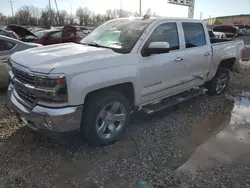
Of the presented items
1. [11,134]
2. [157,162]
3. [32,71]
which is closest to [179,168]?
[157,162]

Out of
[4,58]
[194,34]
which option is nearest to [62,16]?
[4,58]

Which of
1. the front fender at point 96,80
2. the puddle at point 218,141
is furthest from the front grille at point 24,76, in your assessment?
the puddle at point 218,141

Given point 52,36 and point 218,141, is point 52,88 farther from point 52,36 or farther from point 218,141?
point 52,36

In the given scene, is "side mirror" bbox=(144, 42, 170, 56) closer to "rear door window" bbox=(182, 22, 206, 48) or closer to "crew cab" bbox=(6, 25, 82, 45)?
"rear door window" bbox=(182, 22, 206, 48)

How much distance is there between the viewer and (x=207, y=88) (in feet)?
19.8

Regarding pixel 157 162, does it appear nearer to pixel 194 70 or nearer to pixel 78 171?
pixel 78 171

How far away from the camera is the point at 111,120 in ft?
11.4

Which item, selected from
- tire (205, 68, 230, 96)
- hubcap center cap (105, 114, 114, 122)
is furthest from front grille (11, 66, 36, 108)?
tire (205, 68, 230, 96)

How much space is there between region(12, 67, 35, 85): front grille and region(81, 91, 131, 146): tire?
0.76m

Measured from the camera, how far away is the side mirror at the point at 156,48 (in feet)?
11.3

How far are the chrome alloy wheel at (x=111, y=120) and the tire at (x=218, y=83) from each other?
10.7 feet

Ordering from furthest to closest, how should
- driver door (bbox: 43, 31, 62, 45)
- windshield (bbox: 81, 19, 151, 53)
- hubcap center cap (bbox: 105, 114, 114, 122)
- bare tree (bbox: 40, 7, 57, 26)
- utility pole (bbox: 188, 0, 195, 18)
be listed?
1. bare tree (bbox: 40, 7, 57, 26)
2. utility pole (bbox: 188, 0, 195, 18)
3. driver door (bbox: 43, 31, 62, 45)
4. windshield (bbox: 81, 19, 151, 53)
5. hubcap center cap (bbox: 105, 114, 114, 122)

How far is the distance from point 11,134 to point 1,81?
2.52 metres

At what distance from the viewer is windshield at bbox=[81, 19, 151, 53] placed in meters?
3.68
